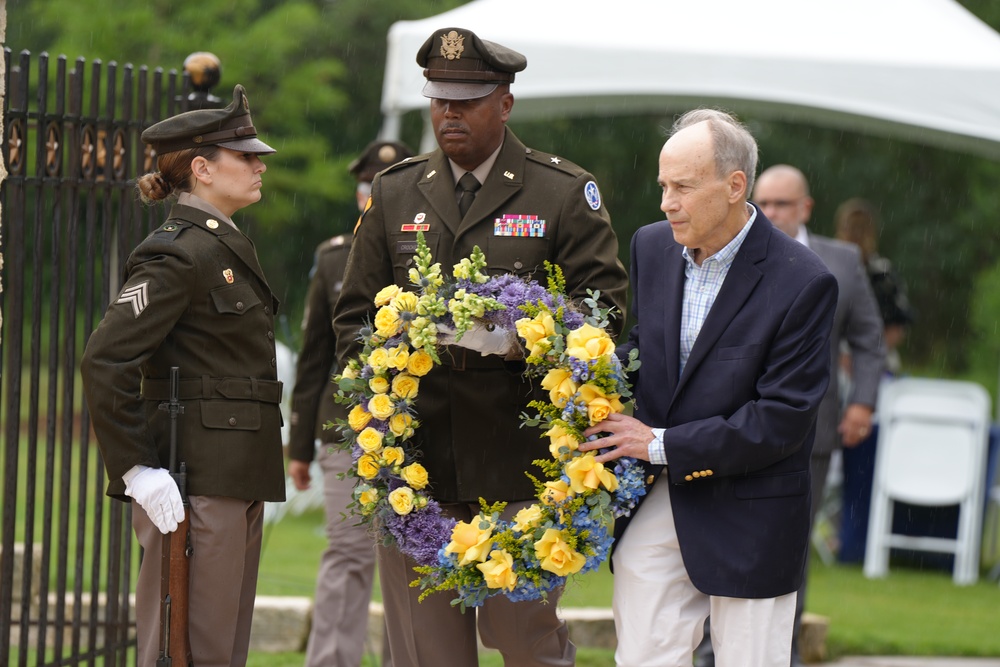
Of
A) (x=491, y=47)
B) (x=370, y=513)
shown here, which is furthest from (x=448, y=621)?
(x=491, y=47)

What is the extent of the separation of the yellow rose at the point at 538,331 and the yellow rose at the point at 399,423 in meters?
0.49

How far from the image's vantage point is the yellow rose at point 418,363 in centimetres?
393

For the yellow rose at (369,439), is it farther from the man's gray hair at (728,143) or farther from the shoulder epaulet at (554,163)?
the man's gray hair at (728,143)

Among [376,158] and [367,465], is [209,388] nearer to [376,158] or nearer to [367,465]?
[367,465]

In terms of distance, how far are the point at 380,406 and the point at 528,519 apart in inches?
21.3

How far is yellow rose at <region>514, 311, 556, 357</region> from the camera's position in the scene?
145 inches

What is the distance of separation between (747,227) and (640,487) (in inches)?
31.0

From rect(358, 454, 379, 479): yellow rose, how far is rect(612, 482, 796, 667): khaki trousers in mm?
760

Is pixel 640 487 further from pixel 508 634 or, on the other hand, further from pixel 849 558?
pixel 849 558

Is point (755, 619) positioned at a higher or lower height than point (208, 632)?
higher

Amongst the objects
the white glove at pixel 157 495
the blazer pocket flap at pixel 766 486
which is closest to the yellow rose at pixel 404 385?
the white glove at pixel 157 495

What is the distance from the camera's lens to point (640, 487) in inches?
147

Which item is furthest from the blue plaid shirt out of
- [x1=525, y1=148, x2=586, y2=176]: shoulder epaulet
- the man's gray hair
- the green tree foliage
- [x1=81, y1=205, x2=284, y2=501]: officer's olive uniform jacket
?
the green tree foliage

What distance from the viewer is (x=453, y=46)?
4223 millimetres
